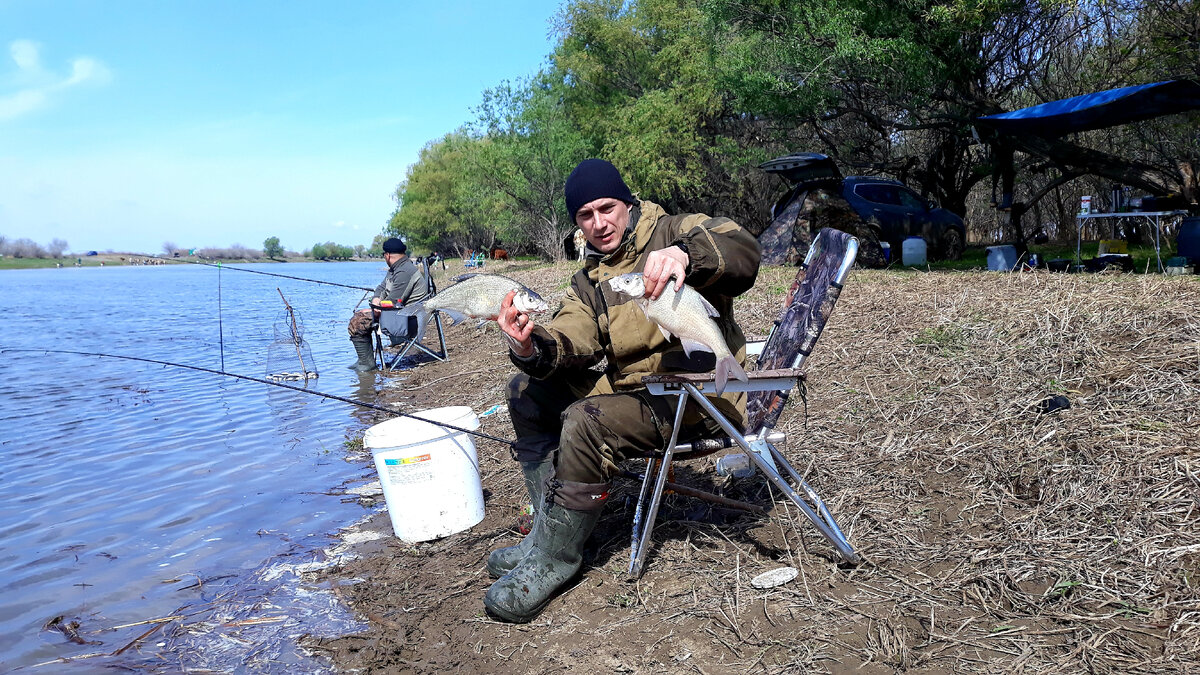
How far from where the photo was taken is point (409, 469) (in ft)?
14.1

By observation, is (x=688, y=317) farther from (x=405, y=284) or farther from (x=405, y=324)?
(x=405, y=324)

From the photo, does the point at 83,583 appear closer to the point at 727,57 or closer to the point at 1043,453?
the point at 1043,453

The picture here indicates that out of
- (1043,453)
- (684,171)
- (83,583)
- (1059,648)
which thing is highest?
(684,171)

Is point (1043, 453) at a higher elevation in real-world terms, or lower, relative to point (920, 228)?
lower

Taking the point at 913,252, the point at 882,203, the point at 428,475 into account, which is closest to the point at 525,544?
the point at 428,475

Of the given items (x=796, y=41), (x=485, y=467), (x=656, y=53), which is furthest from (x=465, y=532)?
(x=656, y=53)

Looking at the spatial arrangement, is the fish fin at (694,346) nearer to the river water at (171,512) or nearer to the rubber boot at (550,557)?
the rubber boot at (550,557)

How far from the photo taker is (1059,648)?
8.55 feet

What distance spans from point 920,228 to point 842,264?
12.5 metres

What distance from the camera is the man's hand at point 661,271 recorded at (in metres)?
2.91

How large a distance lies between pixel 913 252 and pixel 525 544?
11.5m

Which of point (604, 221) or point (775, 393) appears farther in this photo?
point (775, 393)

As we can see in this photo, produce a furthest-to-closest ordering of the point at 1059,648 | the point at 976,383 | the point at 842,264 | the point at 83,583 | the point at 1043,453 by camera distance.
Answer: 1. the point at 976,383
2. the point at 83,583
3. the point at 1043,453
4. the point at 842,264
5. the point at 1059,648

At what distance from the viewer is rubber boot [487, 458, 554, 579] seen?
368 centimetres
